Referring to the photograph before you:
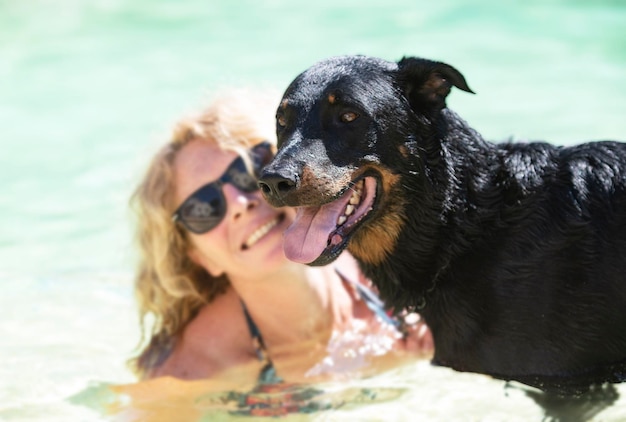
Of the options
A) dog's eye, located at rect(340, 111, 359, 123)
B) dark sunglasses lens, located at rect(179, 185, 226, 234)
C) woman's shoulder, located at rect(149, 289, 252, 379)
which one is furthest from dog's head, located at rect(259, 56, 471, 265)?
woman's shoulder, located at rect(149, 289, 252, 379)

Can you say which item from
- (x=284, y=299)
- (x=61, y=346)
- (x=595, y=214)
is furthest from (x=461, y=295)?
(x=61, y=346)

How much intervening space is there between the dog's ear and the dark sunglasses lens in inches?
65.6

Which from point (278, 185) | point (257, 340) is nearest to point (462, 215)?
point (278, 185)

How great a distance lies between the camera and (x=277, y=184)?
10.4 ft

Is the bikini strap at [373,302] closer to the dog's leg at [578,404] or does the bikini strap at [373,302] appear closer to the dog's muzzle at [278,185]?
the dog's leg at [578,404]

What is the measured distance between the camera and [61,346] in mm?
5660

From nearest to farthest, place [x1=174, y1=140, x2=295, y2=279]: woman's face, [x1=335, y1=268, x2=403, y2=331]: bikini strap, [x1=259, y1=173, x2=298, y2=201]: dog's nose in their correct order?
[x1=259, y1=173, x2=298, y2=201]: dog's nose → [x1=174, y1=140, x2=295, y2=279]: woman's face → [x1=335, y1=268, x2=403, y2=331]: bikini strap

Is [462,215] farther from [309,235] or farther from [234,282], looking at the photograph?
[234,282]

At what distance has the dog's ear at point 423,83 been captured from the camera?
343cm

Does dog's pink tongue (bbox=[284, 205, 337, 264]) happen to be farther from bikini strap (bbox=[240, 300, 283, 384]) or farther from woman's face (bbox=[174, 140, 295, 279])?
bikini strap (bbox=[240, 300, 283, 384])

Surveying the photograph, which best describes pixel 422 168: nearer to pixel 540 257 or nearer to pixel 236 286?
pixel 540 257

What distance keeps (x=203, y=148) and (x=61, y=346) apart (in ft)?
5.70

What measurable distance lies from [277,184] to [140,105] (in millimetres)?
7393

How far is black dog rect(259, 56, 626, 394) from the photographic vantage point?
330cm
